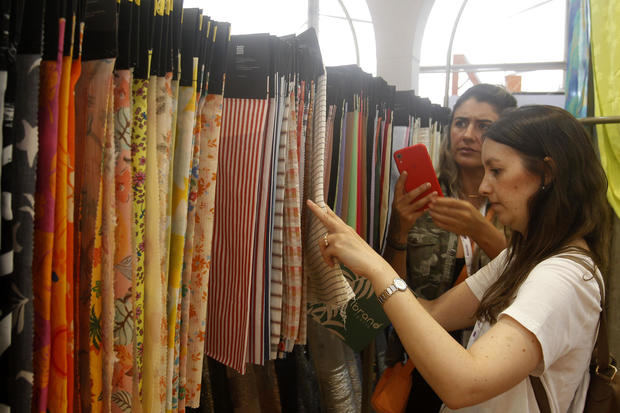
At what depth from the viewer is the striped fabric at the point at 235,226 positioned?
117cm

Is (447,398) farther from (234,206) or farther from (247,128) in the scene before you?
(247,128)

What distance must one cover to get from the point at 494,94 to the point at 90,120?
176 centimetres

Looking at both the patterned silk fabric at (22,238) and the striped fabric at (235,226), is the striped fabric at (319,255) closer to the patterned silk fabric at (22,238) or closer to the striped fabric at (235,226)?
the striped fabric at (235,226)

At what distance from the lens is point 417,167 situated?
171 cm

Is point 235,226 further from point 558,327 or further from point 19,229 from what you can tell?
point 558,327

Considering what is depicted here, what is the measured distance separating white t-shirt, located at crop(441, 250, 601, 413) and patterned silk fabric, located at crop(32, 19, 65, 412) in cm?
89

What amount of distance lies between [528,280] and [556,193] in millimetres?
266

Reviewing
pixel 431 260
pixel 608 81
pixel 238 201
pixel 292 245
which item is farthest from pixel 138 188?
pixel 608 81

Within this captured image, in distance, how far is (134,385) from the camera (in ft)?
2.61

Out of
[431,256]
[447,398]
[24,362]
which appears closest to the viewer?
[24,362]

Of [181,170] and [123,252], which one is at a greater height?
[181,170]

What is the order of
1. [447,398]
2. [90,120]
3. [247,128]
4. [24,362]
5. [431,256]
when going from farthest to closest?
[431,256] → [247,128] → [447,398] → [90,120] → [24,362]

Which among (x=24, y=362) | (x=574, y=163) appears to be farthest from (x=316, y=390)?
(x=24, y=362)

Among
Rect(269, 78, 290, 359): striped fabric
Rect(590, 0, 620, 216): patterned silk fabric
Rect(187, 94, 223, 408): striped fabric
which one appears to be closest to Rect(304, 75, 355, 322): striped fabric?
Rect(269, 78, 290, 359): striped fabric
